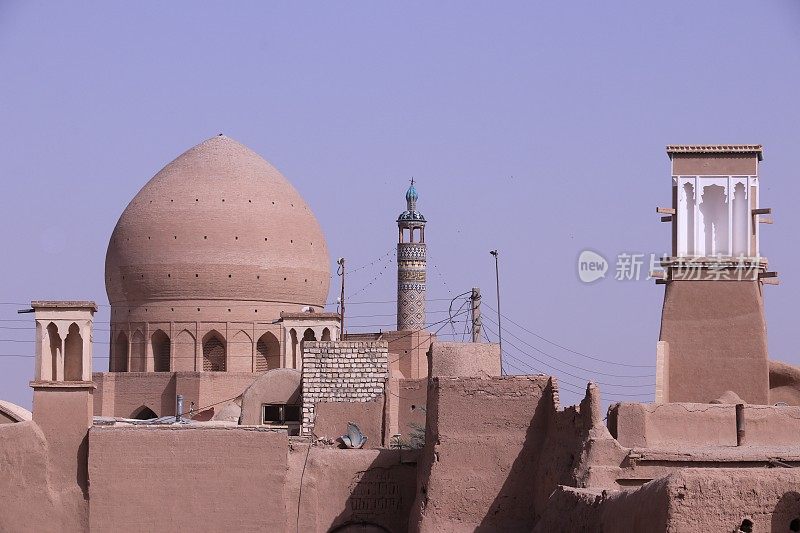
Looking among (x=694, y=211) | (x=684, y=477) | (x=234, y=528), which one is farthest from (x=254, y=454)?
(x=684, y=477)

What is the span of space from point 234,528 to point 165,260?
21833mm

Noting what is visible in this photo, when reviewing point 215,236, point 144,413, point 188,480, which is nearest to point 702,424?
point 188,480

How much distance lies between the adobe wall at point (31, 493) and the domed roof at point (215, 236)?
20582 mm

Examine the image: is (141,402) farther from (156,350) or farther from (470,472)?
(470,472)

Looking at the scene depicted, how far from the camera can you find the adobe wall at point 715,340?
25.1 metres

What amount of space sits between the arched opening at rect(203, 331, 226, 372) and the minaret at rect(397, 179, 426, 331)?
10035 millimetres

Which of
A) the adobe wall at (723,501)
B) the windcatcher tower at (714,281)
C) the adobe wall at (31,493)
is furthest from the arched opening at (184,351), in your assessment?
the adobe wall at (723,501)

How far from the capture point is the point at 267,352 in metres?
46.0

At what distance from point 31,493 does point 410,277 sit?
104 feet

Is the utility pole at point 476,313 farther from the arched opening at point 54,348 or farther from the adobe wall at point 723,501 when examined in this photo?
the adobe wall at point 723,501

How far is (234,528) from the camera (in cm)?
2416

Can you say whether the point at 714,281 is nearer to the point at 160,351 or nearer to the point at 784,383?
the point at 784,383

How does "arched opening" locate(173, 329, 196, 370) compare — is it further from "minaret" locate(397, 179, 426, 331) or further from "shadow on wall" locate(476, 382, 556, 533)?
"shadow on wall" locate(476, 382, 556, 533)

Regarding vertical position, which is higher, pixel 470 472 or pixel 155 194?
pixel 155 194
